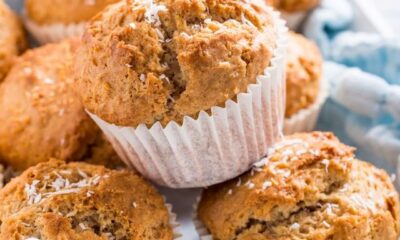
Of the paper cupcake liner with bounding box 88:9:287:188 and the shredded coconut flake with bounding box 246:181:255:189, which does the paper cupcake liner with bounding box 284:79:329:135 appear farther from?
the shredded coconut flake with bounding box 246:181:255:189

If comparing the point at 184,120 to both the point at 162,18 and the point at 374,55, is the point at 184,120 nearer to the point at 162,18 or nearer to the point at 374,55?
the point at 162,18

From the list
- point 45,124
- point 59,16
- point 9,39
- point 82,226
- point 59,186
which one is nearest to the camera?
point 82,226

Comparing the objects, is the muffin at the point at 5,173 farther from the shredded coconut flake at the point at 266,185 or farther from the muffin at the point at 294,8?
the muffin at the point at 294,8

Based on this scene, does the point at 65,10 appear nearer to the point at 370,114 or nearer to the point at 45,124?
the point at 45,124

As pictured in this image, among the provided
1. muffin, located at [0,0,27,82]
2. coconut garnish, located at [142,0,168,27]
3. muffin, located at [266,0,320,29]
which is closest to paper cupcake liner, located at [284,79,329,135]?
muffin, located at [266,0,320,29]

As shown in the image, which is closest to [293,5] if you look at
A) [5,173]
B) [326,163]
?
[326,163]

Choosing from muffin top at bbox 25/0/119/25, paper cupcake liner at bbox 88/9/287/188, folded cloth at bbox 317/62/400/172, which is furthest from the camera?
muffin top at bbox 25/0/119/25

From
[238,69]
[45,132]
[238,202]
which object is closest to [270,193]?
[238,202]
